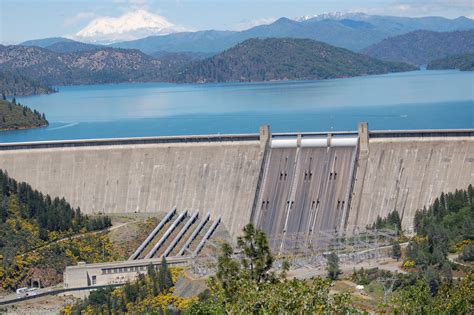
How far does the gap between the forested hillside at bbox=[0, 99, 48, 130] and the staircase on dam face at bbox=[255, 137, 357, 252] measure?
84777 millimetres

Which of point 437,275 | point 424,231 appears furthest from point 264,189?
point 437,275

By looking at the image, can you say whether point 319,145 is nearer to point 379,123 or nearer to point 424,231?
point 424,231

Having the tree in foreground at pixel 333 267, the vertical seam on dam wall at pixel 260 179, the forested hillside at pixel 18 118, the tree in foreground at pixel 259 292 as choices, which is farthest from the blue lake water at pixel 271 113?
the tree in foreground at pixel 259 292

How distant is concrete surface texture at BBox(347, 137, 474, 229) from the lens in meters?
59.4

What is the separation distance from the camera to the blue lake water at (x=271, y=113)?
117 meters

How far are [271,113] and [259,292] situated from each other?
110258mm

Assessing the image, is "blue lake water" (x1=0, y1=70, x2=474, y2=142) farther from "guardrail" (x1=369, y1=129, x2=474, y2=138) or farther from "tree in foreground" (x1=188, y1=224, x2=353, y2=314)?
"tree in foreground" (x1=188, y1=224, x2=353, y2=314)

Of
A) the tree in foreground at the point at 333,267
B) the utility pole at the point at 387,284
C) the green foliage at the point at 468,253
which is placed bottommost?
the tree in foreground at the point at 333,267

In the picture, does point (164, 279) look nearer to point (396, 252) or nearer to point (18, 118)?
point (396, 252)

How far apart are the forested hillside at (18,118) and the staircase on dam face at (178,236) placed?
3276 inches

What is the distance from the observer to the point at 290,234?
60750 mm

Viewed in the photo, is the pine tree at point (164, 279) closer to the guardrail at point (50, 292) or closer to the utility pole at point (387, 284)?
the guardrail at point (50, 292)

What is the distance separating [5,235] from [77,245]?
455 cm

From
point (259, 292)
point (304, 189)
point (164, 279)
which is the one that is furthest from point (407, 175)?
point (259, 292)
